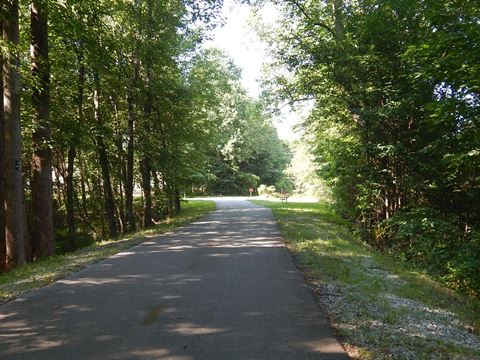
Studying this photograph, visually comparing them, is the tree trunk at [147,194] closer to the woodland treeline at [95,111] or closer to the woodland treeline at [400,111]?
the woodland treeline at [95,111]

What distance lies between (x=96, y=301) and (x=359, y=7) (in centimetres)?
1479

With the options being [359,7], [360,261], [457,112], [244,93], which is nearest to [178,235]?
[360,261]

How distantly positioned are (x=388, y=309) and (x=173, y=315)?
10.1 ft

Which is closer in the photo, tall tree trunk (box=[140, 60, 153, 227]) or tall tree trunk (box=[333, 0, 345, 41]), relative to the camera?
tall tree trunk (box=[333, 0, 345, 41])

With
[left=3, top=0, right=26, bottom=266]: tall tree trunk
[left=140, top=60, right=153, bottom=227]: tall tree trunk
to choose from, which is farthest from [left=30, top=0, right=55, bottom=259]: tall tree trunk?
[left=140, top=60, right=153, bottom=227]: tall tree trunk

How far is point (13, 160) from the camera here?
A: 35.6 feet

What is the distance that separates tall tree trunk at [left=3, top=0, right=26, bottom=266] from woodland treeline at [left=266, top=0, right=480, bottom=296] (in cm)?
996

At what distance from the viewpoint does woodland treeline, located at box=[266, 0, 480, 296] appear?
9.26 metres

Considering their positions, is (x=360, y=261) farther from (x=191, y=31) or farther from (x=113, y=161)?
(x=113, y=161)

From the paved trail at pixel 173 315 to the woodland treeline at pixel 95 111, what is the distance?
4.73 meters

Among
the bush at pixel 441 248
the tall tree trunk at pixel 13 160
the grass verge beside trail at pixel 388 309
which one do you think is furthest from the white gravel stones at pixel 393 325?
the tall tree trunk at pixel 13 160

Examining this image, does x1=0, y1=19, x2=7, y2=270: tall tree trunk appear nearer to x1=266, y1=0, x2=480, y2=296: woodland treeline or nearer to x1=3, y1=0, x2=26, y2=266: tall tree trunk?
x1=3, y1=0, x2=26, y2=266: tall tree trunk

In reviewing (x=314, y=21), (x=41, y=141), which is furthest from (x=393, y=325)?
(x=314, y=21)

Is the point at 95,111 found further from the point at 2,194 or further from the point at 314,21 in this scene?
the point at 314,21
